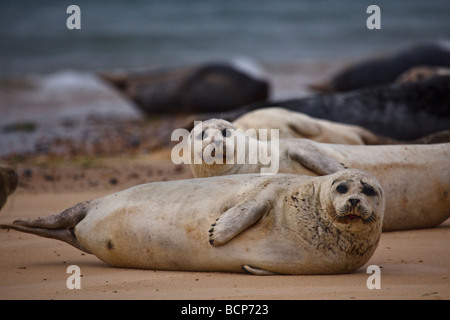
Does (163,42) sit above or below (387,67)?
above

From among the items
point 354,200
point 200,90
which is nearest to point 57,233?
point 354,200

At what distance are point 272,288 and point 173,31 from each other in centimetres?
2600

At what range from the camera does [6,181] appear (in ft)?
18.4

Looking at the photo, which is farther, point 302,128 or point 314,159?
point 302,128

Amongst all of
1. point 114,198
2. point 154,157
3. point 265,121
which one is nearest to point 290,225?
point 114,198

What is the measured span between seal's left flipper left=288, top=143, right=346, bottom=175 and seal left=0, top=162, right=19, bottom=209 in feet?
6.63

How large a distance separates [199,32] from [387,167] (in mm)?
24052

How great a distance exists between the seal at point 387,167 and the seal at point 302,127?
1535mm

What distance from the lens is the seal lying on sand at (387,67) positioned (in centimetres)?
1605

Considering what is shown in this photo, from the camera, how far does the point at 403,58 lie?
54.0ft

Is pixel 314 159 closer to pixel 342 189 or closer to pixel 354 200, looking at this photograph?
pixel 342 189

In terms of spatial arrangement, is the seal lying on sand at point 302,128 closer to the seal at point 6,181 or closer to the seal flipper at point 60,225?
the seal at point 6,181

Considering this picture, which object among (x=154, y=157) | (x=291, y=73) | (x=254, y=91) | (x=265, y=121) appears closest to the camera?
(x=265, y=121)

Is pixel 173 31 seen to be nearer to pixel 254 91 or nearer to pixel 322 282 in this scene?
pixel 254 91
